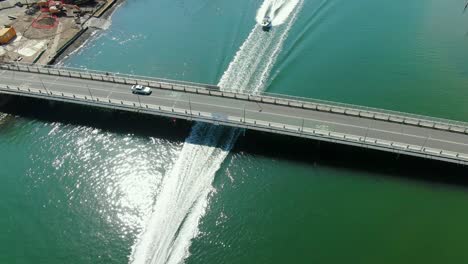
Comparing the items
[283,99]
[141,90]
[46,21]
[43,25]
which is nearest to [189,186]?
[141,90]

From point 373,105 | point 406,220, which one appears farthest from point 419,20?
point 406,220

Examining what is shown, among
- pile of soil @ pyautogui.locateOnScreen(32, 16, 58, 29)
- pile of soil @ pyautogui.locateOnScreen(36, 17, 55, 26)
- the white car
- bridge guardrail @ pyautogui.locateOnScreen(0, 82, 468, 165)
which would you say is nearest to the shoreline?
pile of soil @ pyautogui.locateOnScreen(32, 16, 58, 29)

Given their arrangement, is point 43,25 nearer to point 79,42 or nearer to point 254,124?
point 79,42

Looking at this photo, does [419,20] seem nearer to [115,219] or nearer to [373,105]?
[373,105]

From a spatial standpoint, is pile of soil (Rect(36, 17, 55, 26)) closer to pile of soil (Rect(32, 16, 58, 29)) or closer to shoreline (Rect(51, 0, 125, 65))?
pile of soil (Rect(32, 16, 58, 29))

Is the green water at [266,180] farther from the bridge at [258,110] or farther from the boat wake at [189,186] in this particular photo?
the bridge at [258,110]

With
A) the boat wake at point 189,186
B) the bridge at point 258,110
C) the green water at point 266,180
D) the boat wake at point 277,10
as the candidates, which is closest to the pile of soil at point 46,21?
the green water at point 266,180

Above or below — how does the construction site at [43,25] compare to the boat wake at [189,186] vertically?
above
